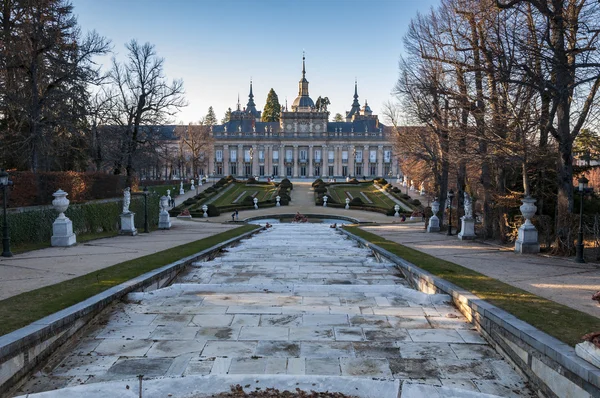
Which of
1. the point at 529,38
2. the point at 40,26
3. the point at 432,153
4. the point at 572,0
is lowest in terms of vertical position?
the point at 432,153

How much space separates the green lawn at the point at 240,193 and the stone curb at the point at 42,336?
Answer: 41.1m

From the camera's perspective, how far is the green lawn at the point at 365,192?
4857 cm

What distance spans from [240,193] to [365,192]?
16253mm

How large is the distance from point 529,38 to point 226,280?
8809 mm

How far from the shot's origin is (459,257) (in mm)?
12242

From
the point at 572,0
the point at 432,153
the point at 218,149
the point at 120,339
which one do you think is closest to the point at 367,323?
the point at 120,339

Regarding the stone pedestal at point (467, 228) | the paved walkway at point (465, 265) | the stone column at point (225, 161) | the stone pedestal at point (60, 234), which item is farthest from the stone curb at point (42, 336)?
the stone column at point (225, 161)

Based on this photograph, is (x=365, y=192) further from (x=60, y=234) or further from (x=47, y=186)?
(x=60, y=234)

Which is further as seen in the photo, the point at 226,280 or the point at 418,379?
the point at 226,280

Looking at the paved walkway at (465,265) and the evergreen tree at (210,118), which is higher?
the evergreen tree at (210,118)

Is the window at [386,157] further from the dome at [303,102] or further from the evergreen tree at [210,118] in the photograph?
the evergreen tree at [210,118]

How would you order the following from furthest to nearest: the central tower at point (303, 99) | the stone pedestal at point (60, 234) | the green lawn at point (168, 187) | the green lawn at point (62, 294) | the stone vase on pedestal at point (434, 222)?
the central tower at point (303, 99), the green lawn at point (168, 187), the stone vase on pedestal at point (434, 222), the stone pedestal at point (60, 234), the green lawn at point (62, 294)

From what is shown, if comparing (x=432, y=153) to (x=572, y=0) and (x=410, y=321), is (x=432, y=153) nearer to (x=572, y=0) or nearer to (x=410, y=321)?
(x=572, y=0)

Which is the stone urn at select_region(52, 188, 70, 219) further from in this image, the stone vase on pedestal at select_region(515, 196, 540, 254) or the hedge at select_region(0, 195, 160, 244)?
the stone vase on pedestal at select_region(515, 196, 540, 254)
